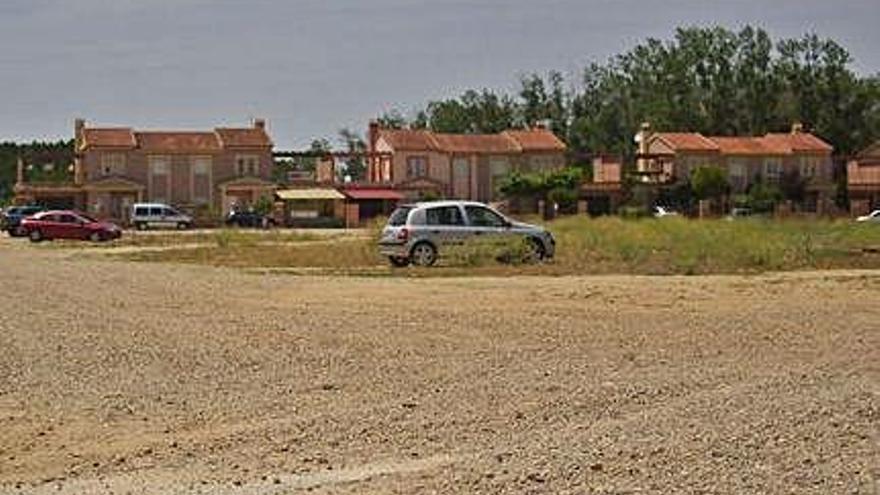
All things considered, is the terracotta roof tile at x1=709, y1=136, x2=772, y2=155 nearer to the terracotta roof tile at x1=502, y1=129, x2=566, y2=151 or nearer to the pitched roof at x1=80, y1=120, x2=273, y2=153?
the terracotta roof tile at x1=502, y1=129, x2=566, y2=151

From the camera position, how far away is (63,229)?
6406 centimetres

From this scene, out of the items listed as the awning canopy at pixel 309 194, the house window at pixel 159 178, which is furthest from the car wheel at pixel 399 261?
the house window at pixel 159 178

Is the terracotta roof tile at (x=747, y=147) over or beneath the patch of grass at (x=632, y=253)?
over

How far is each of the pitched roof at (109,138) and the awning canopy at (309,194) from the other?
10421mm

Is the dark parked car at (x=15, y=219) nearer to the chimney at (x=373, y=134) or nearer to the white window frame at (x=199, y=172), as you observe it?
the white window frame at (x=199, y=172)

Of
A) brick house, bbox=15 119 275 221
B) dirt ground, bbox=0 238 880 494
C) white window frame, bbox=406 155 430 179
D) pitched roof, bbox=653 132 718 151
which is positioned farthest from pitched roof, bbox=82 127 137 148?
dirt ground, bbox=0 238 880 494

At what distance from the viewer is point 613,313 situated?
21.5 meters

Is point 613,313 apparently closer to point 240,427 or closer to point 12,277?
point 240,427

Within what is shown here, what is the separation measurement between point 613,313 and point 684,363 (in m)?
5.99

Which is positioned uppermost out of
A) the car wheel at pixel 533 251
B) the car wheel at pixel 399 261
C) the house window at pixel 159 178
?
the house window at pixel 159 178

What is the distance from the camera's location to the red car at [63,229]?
64.0m

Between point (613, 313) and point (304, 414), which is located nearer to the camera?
point (304, 414)

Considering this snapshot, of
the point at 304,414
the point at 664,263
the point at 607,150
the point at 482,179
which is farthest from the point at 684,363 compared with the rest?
the point at 607,150

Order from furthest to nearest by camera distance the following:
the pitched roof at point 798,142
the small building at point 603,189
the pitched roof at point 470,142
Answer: the pitched roof at point 798,142 → the pitched roof at point 470,142 → the small building at point 603,189
